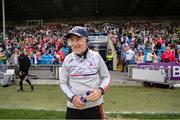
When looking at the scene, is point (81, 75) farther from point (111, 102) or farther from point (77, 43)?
point (111, 102)

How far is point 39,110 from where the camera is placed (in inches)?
493

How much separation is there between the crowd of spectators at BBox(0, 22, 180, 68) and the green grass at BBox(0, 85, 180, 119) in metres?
3.15

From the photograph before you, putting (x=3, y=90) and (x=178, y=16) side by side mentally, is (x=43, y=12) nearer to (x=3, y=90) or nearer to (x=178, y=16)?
(x=178, y=16)

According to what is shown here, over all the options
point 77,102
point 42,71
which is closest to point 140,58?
point 42,71

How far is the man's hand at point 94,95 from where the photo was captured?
4.69m

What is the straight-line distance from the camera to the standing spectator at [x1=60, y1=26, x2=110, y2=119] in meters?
4.82

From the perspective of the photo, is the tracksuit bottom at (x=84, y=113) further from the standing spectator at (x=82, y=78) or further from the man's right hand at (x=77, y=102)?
the man's right hand at (x=77, y=102)

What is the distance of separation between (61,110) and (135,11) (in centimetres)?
4005

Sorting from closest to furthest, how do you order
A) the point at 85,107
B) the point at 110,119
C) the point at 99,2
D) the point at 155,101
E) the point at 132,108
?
the point at 85,107
the point at 110,119
the point at 132,108
the point at 155,101
the point at 99,2

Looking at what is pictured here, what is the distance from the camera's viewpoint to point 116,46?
98.8ft

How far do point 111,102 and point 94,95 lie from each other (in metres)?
10.2

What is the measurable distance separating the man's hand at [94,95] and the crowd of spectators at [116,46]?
48.4 feet

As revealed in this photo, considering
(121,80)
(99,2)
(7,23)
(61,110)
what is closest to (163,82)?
(121,80)

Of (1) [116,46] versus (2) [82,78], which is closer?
(2) [82,78]
